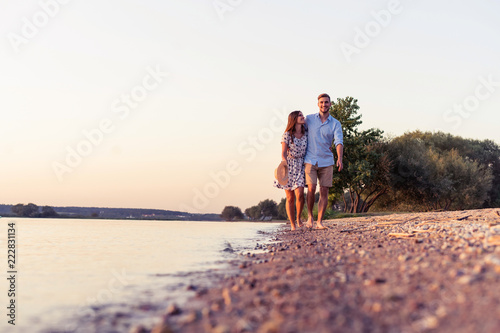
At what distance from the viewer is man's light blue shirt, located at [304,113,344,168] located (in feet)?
31.1

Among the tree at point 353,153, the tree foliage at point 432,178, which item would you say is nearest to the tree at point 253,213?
the tree foliage at point 432,178

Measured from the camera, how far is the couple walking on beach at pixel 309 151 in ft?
31.1

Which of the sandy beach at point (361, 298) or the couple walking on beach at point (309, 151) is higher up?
the couple walking on beach at point (309, 151)

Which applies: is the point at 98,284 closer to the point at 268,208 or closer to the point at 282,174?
the point at 282,174

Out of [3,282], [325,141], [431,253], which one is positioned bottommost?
[3,282]

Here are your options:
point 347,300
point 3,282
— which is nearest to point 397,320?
point 347,300

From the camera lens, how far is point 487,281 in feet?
9.17

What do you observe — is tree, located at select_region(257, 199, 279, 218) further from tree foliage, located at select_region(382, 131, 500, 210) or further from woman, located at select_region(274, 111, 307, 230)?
woman, located at select_region(274, 111, 307, 230)

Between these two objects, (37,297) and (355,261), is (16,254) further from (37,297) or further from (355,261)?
(355,261)

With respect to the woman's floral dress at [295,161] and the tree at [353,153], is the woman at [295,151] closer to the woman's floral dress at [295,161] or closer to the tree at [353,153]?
the woman's floral dress at [295,161]

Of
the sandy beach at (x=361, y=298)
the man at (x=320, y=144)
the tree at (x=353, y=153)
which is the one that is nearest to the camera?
the sandy beach at (x=361, y=298)

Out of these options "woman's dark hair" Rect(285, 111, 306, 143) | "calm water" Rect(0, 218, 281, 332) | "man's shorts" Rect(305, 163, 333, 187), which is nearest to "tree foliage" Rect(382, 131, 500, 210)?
"man's shorts" Rect(305, 163, 333, 187)

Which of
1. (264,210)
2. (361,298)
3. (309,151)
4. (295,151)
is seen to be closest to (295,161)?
(295,151)

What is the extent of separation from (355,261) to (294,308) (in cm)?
193
